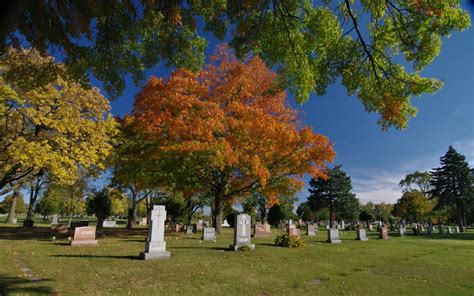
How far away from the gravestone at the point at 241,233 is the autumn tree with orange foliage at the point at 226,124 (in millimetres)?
3096

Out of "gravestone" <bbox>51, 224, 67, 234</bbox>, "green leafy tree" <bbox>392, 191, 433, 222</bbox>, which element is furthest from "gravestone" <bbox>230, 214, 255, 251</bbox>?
"green leafy tree" <bbox>392, 191, 433, 222</bbox>

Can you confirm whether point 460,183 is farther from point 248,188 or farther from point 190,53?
point 190,53

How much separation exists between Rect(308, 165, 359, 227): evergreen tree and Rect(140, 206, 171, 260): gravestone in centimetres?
6037

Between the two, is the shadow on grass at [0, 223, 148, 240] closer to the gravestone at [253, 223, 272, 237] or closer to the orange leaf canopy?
the orange leaf canopy

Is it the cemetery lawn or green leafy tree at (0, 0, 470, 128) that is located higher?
green leafy tree at (0, 0, 470, 128)

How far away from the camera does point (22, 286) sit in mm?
6531

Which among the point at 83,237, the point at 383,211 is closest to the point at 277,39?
the point at 83,237

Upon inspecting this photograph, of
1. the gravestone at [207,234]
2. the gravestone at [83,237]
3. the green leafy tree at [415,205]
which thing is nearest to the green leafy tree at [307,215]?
the green leafy tree at [415,205]

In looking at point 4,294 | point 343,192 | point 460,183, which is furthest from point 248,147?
point 343,192

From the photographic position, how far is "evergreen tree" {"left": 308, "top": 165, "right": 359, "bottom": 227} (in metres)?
67.8

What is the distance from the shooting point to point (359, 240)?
74.1 feet

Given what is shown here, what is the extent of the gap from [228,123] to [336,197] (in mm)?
57156

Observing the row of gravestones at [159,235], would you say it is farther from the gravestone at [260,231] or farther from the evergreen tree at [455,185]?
the evergreen tree at [455,185]

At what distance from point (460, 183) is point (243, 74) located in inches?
2007
